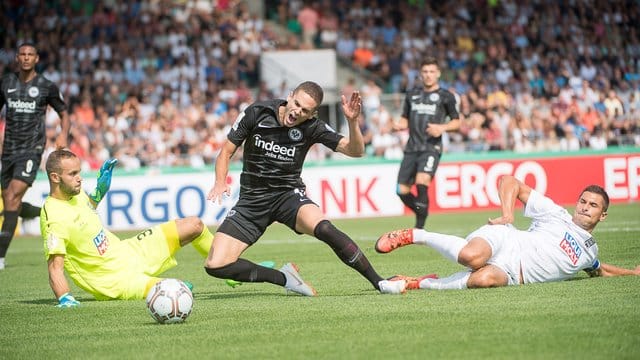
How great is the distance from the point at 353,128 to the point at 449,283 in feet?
5.92

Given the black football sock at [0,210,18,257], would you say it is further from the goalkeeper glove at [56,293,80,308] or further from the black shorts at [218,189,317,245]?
the black shorts at [218,189,317,245]

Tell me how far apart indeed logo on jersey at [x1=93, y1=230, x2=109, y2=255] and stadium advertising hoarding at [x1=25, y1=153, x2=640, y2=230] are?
40.0ft

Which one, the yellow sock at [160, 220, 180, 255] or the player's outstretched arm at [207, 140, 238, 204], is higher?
the player's outstretched arm at [207, 140, 238, 204]

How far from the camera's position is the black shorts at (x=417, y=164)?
661 inches

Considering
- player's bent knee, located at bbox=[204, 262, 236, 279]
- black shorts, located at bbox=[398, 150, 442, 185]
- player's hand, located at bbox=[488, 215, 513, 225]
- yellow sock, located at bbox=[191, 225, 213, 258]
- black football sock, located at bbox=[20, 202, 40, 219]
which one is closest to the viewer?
player's hand, located at bbox=[488, 215, 513, 225]

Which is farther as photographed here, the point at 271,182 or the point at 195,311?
the point at 271,182

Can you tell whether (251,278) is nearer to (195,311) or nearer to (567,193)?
(195,311)

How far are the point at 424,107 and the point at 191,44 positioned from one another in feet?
48.2

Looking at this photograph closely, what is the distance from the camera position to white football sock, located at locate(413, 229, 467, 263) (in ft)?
32.9

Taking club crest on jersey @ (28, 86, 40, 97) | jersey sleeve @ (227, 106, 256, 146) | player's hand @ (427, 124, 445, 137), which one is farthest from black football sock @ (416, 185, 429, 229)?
jersey sleeve @ (227, 106, 256, 146)

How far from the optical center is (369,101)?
1128 inches

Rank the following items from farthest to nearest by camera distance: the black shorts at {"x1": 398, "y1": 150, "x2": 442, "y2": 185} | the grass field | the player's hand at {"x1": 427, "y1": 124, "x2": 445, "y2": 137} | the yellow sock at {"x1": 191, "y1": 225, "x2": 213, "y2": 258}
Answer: the black shorts at {"x1": 398, "y1": 150, "x2": 442, "y2": 185} → the player's hand at {"x1": 427, "y1": 124, "x2": 445, "y2": 137} → the yellow sock at {"x1": 191, "y1": 225, "x2": 213, "y2": 258} → the grass field

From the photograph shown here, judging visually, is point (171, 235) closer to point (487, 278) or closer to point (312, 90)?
point (312, 90)

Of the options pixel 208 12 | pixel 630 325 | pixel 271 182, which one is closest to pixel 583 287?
pixel 630 325
